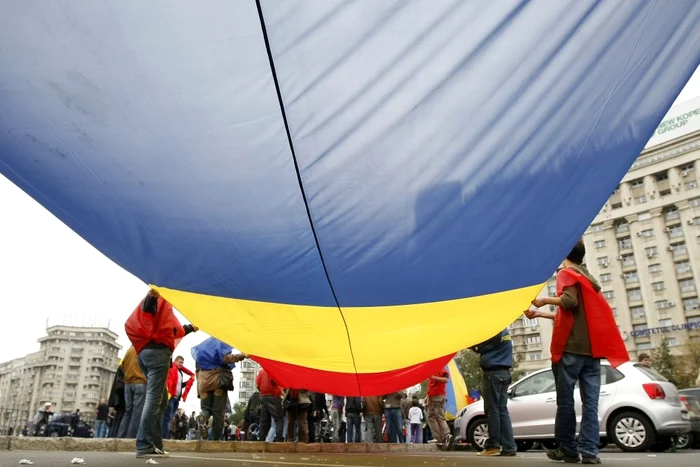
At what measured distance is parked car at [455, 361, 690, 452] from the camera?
7352 mm

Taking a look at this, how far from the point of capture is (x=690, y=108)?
63.8 metres

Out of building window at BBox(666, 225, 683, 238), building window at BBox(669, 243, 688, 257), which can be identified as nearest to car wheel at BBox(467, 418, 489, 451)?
building window at BBox(669, 243, 688, 257)

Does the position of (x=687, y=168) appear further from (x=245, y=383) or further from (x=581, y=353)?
(x=245, y=383)

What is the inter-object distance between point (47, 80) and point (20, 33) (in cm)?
27

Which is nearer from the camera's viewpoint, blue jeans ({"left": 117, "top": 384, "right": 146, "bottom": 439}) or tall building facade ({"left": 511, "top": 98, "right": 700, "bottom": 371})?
blue jeans ({"left": 117, "top": 384, "right": 146, "bottom": 439})

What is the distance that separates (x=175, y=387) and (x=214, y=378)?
2025mm

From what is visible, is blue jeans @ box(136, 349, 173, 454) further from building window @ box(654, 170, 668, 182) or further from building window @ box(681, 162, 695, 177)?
building window @ box(654, 170, 668, 182)

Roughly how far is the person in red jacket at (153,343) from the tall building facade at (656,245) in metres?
59.3

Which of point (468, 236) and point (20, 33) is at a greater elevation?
point (20, 33)

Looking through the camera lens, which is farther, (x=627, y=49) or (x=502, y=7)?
(x=627, y=49)

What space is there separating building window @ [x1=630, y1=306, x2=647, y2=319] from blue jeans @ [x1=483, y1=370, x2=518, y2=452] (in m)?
61.5

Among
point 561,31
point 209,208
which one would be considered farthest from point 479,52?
point 209,208

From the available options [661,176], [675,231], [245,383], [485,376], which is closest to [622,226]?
[675,231]

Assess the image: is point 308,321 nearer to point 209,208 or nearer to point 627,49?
point 209,208
